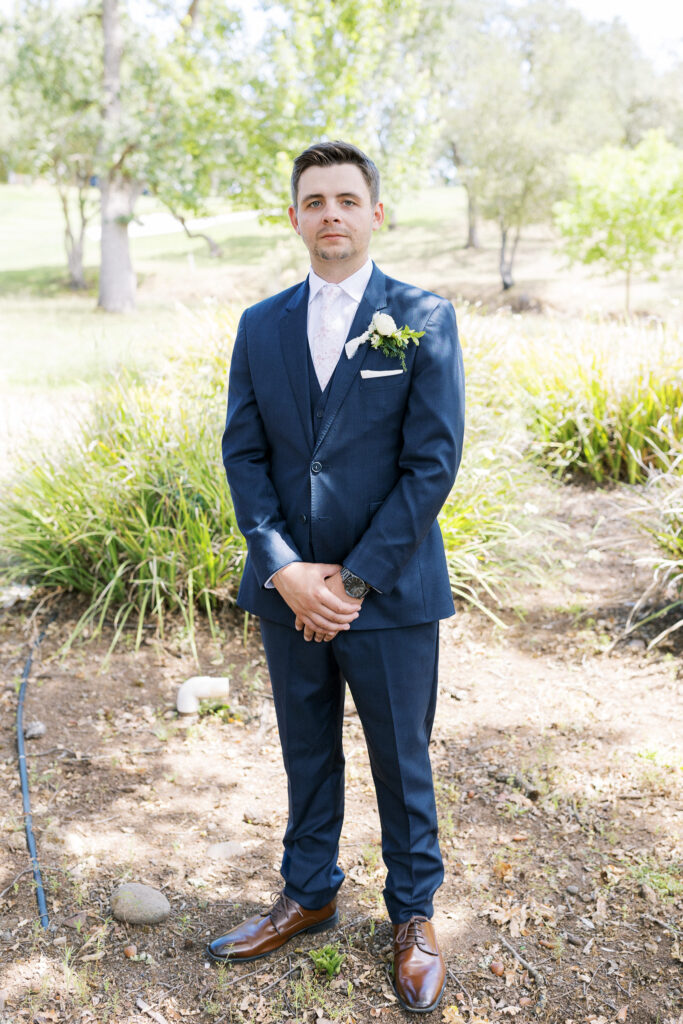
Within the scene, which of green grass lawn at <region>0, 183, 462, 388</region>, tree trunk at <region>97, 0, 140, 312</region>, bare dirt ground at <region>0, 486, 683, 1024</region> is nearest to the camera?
bare dirt ground at <region>0, 486, 683, 1024</region>

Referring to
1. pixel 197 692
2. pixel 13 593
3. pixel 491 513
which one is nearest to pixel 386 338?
pixel 197 692

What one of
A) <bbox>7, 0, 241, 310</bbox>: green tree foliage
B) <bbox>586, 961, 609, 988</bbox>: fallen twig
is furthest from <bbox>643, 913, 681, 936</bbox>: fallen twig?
<bbox>7, 0, 241, 310</bbox>: green tree foliage

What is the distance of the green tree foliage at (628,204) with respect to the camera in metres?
16.7

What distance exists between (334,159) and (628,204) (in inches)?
661

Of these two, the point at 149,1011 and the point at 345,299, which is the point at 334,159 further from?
the point at 149,1011

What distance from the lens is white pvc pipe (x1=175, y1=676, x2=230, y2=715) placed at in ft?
12.6

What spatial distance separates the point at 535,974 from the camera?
2420mm

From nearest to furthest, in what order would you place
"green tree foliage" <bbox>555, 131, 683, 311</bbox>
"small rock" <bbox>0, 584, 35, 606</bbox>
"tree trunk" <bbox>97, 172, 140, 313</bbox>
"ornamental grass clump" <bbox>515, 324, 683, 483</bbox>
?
"small rock" <bbox>0, 584, 35, 606</bbox> < "ornamental grass clump" <bbox>515, 324, 683, 483</bbox> < "green tree foliage" <bbox>555, 131, 683, 311</bbox> < "tree trunk" <bbox>97, 172, 140, 313</bbox>

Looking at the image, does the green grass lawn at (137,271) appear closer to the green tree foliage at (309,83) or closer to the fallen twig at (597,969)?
the green tree foliage at (309,83)

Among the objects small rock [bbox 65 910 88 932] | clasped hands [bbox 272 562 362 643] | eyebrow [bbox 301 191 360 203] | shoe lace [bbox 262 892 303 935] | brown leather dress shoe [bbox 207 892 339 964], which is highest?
eyebrow [bbox 301 191 360 203]

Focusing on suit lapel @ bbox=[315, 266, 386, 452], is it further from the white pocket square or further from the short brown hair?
the short brown hair

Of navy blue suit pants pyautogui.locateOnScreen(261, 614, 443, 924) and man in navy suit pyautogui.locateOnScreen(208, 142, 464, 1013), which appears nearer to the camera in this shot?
man in navy suit pyautogui.locateOnScreen(208, 142, 464, 1013)

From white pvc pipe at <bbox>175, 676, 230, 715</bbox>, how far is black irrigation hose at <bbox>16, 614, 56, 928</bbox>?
0.70m

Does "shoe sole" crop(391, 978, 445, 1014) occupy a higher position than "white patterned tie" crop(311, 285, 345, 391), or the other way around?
"white patterned tie" crop(311, 285, 345, 391)
